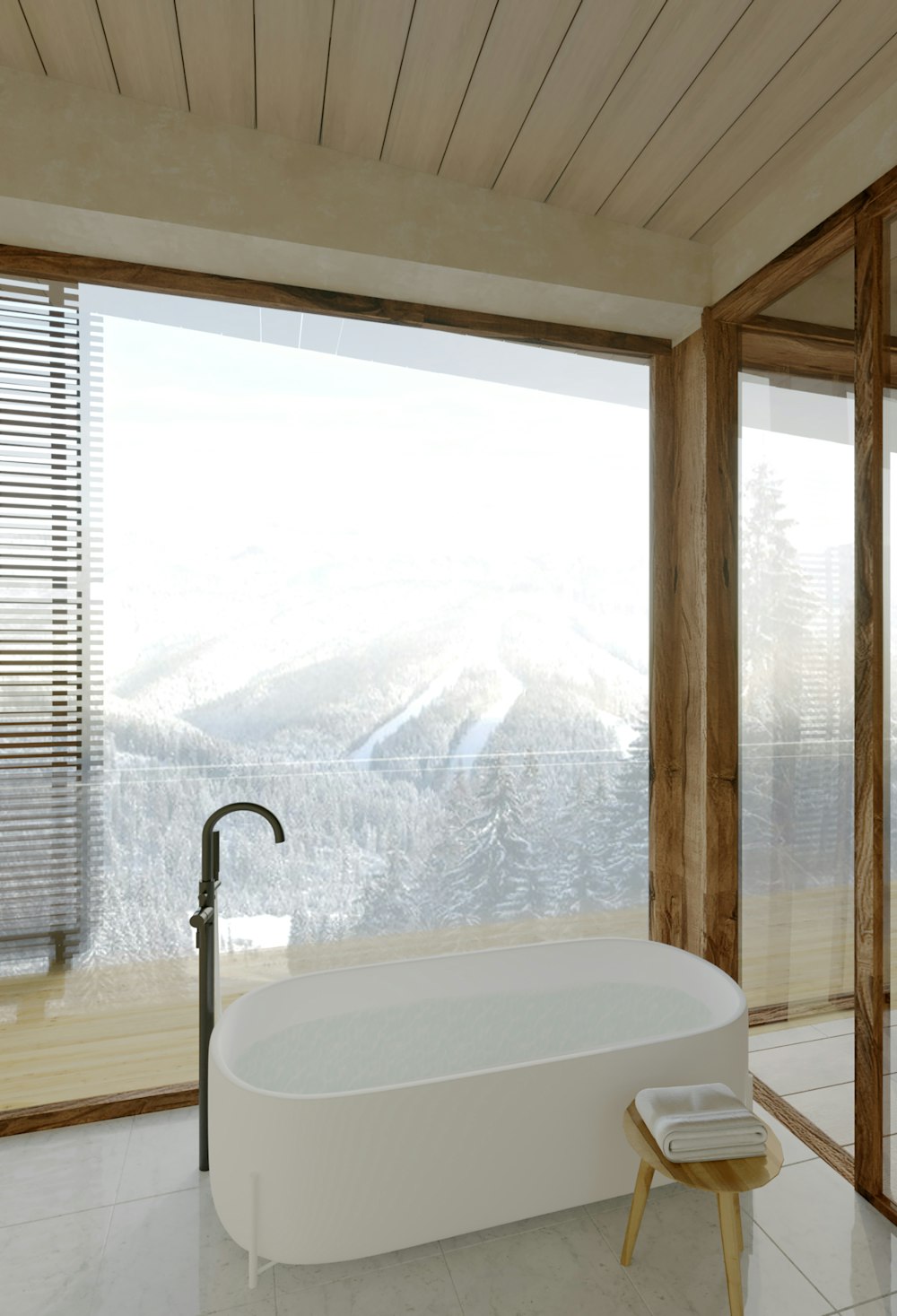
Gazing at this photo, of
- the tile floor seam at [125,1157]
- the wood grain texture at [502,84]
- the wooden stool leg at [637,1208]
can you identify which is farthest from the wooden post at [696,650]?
the tile floor seam at [125,1157]

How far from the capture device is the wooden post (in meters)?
2.76

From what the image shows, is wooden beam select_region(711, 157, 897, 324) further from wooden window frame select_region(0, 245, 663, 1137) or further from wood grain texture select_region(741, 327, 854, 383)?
wooden window frame select_region(0, 245, 663, 1137)

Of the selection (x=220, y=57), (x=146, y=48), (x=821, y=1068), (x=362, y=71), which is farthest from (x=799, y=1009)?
(x=146, y=48)

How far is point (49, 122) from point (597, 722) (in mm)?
2474

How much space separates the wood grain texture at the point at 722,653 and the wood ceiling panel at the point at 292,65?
1480 millimetres

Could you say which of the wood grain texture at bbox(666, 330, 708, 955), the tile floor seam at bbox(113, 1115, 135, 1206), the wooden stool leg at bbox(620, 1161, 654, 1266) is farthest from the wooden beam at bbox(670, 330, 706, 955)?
the tile floor seam at bbox(113, 1115, 135, 1206)

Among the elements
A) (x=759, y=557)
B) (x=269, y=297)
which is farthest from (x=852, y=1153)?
(x=269, y=297)

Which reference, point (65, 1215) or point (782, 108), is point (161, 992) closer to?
point (65, 1215)

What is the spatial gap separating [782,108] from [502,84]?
29.5 inches

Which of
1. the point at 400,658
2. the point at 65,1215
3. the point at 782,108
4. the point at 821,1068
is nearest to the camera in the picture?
the point at 65,1215

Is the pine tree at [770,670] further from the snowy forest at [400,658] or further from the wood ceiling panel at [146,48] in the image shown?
the wood ceiling panel at [146,48]

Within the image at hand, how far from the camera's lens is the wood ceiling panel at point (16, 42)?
1.87 metres

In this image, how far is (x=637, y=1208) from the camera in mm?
1797

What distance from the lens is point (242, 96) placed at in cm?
214
